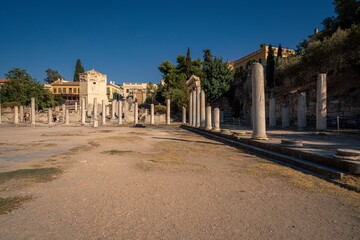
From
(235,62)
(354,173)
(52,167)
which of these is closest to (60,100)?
(235,62)

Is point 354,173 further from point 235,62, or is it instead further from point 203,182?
point 235,62

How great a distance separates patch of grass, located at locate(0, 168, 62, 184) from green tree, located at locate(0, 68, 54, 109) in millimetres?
57215

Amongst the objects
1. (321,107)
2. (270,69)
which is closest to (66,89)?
(270,69)

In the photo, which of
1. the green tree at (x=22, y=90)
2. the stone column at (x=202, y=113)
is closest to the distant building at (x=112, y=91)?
the green tree at (x=22, y=90)

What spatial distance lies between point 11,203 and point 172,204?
8.33 feet

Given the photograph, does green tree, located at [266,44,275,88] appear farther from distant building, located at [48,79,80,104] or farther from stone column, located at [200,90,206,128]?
distant building, located at [48,79,80,104]

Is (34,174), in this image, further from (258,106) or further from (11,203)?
(258,106)

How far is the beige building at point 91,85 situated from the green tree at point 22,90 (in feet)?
32.7

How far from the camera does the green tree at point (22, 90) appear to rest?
54.6 metres

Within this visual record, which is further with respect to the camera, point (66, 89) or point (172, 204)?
point (66, 89)

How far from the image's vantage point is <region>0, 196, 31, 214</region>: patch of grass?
11.9 feet

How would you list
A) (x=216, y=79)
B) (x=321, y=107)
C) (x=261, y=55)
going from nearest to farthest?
(x=321, y=107) → (x=216, y=79) → (x=261, y=55)

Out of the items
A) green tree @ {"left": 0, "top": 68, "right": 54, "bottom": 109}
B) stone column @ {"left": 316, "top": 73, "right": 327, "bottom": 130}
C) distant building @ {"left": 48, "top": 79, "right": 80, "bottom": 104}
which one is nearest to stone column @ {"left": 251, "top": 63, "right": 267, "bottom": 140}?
stone column @ {"left": 316, "top": 73, "right": 327, "bottom": 130}

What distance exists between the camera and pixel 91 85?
67.0 m
